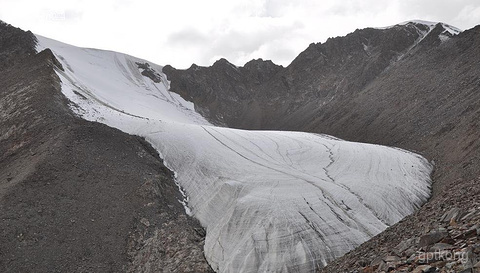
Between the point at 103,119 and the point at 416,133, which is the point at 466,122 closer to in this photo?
the point at 416,133

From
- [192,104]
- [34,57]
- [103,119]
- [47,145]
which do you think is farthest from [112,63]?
[47,145]

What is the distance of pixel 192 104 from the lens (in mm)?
75000

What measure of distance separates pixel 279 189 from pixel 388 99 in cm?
3111

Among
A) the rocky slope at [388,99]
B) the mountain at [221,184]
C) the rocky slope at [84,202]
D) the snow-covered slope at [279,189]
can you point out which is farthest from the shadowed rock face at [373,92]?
the rocky slope at [84,202]

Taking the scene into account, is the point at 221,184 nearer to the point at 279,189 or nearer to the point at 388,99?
the point at 279,189

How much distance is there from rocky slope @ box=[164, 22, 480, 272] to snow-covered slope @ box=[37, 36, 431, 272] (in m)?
1.79

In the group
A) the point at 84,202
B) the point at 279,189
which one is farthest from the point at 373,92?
the point at 84,202

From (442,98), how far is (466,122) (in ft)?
32.3

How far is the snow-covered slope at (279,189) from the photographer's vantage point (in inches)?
515

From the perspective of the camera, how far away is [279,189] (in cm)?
1691

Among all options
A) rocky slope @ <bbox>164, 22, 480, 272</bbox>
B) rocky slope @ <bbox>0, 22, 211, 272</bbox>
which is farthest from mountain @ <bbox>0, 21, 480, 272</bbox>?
rocky slope @ <bbox>164, 22, 480, 272</bbox>

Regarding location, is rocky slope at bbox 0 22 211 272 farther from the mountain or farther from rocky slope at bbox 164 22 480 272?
rocky slope at bbox 164 22 480 272

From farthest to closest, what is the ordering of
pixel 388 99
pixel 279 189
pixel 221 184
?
pixel 388 99
pixel 221 184
pixel 279 189

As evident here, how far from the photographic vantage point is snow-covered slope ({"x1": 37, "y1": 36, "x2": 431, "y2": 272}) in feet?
42.9
